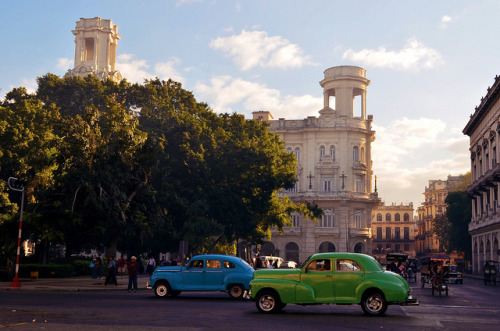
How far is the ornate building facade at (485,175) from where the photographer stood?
5706 cm

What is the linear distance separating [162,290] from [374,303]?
1008 cm

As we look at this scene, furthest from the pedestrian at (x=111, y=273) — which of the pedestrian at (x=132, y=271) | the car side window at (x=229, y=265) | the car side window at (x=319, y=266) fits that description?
the car side window at (x=319, y=266)

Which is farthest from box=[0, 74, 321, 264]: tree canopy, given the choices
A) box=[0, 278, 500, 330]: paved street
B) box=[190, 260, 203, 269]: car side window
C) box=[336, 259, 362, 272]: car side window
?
box=[336, 259, 362, 272]: car side window

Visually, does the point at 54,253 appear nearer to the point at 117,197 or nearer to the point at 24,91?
the point at 24,91

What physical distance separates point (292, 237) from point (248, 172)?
45.9 metres

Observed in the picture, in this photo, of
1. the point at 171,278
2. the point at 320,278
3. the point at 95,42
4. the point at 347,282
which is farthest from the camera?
the point at 95,42

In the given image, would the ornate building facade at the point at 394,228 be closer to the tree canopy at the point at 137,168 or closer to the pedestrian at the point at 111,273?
the tree canopy at the point at 137,168

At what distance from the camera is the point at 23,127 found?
141 ft

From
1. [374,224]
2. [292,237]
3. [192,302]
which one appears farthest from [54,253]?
[374,224]

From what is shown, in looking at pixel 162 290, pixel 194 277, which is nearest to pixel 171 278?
pixel 162 290

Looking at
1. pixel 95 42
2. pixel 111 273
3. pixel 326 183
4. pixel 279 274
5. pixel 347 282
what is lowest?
pixel 111 273

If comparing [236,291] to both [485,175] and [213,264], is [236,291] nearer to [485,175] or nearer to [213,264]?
[213,264]

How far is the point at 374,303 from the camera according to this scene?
60.6 ft

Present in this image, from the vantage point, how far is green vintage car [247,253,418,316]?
18.3 m
